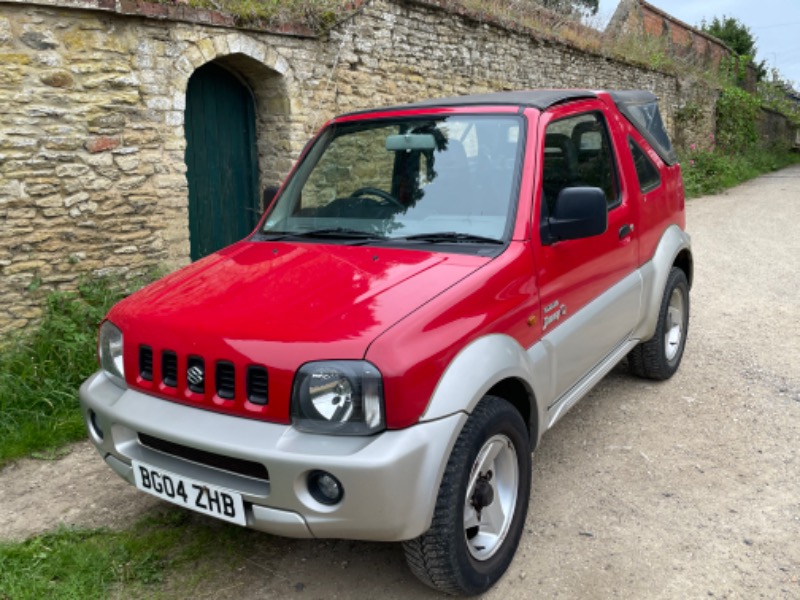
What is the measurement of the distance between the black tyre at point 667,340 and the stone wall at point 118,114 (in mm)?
4066

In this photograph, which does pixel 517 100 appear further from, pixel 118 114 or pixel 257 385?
pixel 118 114

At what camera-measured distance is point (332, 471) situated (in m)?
2.25

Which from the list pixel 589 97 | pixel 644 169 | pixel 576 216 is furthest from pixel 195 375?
pixel 644 169

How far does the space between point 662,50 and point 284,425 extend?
65.0 feet

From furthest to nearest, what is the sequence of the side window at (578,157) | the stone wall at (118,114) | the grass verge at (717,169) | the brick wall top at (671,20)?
the brick wall top at (671,20) < the grass verge at (717,169) < the stone wall at (118,114) < the side window at (578,157)

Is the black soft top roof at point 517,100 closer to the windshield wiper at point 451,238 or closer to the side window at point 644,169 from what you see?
the side window at point 644,169

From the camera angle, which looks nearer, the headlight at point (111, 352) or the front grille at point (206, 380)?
the front grille at point (206, 380)

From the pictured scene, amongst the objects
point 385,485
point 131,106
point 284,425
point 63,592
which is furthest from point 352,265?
point 131,106

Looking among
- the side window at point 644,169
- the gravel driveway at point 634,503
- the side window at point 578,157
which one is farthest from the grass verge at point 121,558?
the side window at point 644,169

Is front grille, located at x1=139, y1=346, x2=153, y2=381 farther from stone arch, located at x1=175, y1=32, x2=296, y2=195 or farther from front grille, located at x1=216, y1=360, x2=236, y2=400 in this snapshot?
stone arch, located at x1=175, y1=32, x2=296, y2=195

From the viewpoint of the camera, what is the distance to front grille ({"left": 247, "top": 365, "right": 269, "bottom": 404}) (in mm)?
2439

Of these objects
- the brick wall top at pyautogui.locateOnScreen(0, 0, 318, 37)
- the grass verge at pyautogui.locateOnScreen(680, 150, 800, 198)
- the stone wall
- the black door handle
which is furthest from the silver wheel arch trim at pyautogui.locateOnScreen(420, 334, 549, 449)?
the grass verge at pyautogui.locateOnScreen(680, 150, 800, 198)

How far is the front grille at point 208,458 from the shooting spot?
2.42m

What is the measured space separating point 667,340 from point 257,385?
11.0ft
